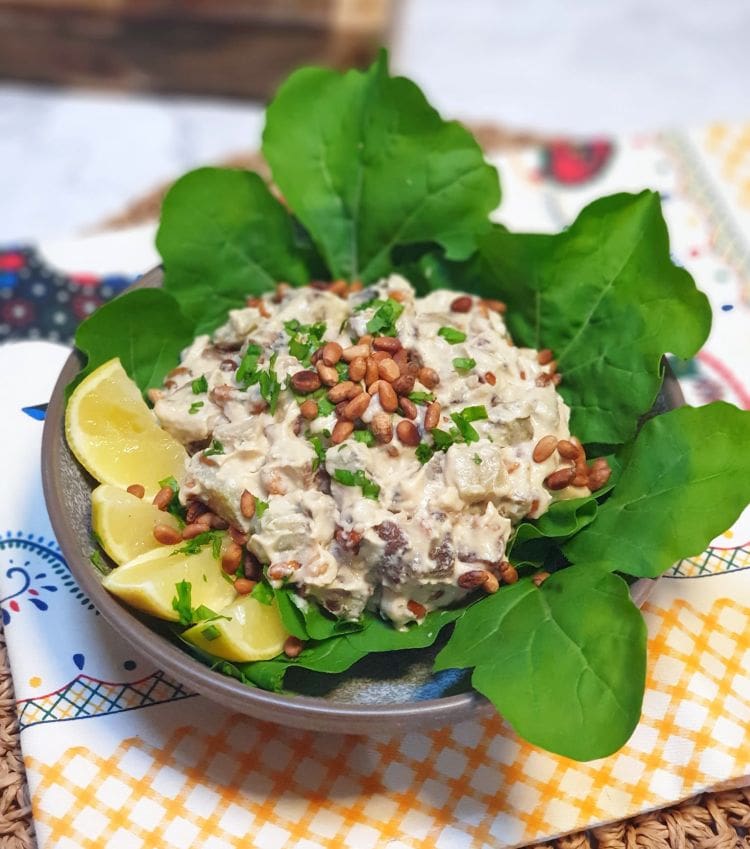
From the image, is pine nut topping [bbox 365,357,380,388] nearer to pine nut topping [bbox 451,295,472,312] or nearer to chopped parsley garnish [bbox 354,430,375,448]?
chopped parsley garnish [bbox 354,430,375,448]

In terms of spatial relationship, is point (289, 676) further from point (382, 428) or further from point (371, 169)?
point (371, 169)

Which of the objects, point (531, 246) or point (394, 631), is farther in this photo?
point (531, 246)

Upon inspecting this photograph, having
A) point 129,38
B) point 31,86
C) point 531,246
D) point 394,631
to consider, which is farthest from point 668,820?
point 31,86

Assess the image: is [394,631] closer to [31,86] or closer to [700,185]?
[700,185]

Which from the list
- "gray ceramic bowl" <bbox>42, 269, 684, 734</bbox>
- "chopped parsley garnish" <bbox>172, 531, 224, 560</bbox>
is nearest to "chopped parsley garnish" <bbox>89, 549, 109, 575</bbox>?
"gray ceramic bowl" <bbox>42, 269, 684, 734</bbox>

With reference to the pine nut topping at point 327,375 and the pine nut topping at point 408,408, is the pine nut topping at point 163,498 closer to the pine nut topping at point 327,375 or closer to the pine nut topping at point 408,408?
the pine nut topping at point 327,375

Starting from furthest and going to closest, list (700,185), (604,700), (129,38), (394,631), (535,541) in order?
(129,38), (700,185), (535,541), (394,631), (604,700)

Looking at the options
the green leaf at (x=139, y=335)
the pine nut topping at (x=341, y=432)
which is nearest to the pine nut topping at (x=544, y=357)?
the pine nut topping at (x=341, y=432)
